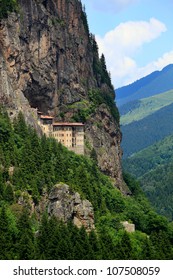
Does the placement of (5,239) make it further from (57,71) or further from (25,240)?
(57,71)

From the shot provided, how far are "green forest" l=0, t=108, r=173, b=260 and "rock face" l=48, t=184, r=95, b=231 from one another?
1654 mm

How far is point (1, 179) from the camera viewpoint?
95.6m

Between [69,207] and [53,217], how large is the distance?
7644mm

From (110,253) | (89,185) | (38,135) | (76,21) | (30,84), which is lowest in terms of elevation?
(110,253)

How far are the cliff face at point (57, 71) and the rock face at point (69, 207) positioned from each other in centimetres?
2402

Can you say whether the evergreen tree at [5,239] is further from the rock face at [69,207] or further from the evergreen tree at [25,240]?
the rock face at [69,207]

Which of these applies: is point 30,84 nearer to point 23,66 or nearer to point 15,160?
point 23,66

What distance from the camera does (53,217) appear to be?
9081cm

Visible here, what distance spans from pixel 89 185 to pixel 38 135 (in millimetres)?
15888

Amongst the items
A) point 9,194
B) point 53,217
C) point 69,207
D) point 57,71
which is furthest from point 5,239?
point 57,71

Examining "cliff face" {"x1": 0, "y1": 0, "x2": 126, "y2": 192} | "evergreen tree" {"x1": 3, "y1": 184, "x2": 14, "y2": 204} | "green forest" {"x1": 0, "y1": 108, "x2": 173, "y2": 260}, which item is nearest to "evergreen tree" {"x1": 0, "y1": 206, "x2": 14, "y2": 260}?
"green forest" {"x1": 0, "y1": 108, "x2": 173, "y2": 260}

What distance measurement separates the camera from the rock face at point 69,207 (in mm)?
96750

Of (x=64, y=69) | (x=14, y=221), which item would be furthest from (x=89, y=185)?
(x=64, y=69)

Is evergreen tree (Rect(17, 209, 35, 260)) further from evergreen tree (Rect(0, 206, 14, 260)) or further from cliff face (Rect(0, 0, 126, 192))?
cliff face (Rect(0, 0, 126, 192))
